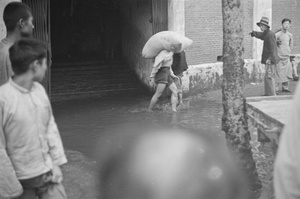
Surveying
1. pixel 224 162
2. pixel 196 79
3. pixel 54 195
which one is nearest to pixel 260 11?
pixel 196 79

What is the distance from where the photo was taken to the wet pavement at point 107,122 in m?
5.70

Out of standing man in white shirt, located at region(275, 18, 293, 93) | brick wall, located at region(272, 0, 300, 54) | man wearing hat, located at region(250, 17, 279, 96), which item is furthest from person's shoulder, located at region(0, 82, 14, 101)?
brick wall, located at region(272, 0, 300, 54)

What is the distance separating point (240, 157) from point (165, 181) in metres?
0.96

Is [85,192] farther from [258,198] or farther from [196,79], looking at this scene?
[196,79]

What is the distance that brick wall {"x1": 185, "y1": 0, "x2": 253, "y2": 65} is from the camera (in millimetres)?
13141

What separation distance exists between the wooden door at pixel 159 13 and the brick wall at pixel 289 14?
4937 millimetres

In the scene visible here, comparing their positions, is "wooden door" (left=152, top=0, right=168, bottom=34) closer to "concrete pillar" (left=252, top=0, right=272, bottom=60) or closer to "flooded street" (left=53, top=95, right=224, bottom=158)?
"flooded street" (left=53, top=95, right=224, bottom=158)

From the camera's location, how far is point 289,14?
A: 1577 centimetres

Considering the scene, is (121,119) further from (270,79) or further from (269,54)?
(269,54)

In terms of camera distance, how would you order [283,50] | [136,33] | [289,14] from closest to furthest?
[283,50] < [136,33] < [289,14]

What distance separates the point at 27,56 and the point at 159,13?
973cm

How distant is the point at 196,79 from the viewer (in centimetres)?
1279

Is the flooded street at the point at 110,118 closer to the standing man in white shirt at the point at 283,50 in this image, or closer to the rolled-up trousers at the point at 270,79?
the rolled-up trousers at the point at 270,79

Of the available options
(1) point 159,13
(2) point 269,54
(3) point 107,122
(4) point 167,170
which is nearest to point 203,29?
(1) point 159,13
